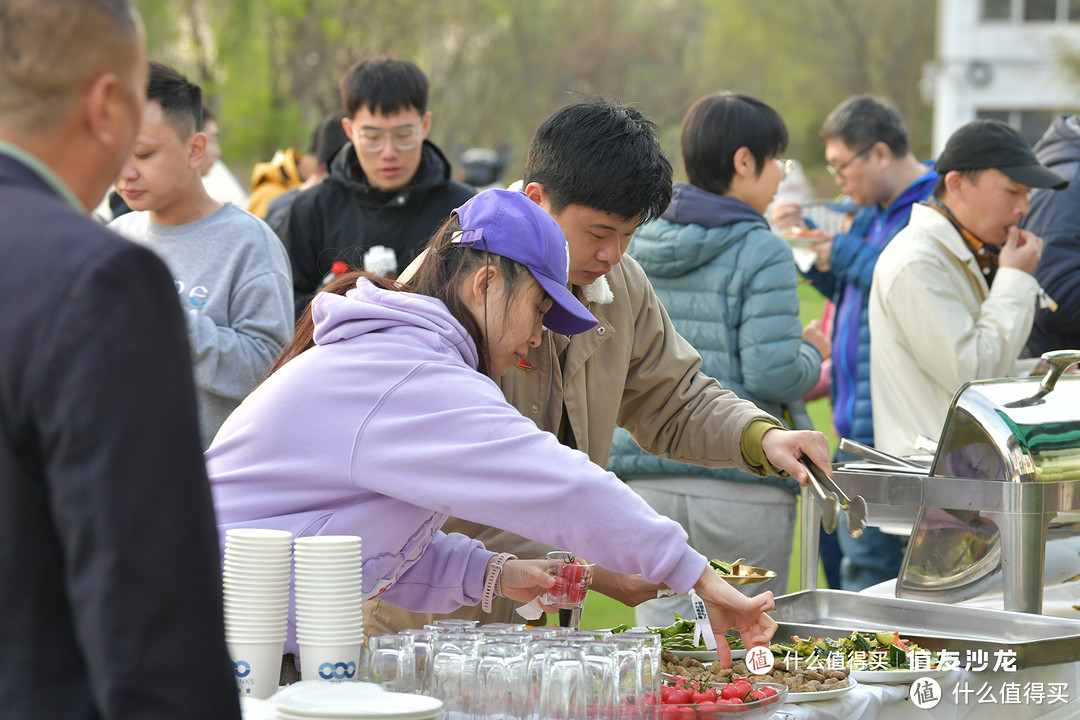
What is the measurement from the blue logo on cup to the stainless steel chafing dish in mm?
1239

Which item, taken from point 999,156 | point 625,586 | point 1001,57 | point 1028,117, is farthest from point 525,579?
point 1028,117

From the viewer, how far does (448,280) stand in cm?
202

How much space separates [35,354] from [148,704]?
1.04ft

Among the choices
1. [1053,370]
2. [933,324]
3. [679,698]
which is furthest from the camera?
[933,324]

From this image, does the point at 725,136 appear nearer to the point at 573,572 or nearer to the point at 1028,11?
the point at 573,572

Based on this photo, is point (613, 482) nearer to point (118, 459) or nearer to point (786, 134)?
point (118, 459)

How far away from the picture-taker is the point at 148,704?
103cm

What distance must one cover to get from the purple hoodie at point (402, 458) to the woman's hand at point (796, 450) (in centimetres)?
73

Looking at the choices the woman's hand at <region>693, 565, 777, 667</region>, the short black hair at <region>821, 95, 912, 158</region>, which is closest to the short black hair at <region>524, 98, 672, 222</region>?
the woman's hand at <region>693, 565, 777, 667</region>

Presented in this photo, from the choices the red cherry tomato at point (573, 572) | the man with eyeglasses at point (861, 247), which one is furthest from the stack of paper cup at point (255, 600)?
the man with eyeglasses at point (861, 247)

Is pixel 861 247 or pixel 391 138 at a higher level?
pixel 391 138

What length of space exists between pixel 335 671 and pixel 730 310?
2.27 m

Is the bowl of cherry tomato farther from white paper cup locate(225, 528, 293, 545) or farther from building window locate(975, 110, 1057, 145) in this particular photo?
building window locate(975, 110, 1057, 145)

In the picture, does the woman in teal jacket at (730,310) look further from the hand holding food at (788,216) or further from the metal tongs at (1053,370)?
the hand holding food at (788,216)
